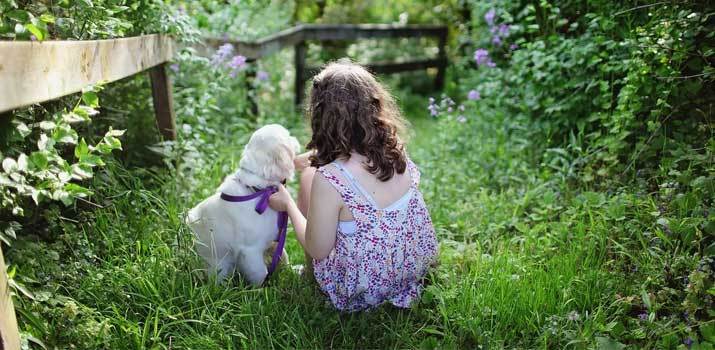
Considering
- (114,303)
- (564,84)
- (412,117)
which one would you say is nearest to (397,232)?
(114,303)

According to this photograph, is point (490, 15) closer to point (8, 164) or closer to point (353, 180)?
point (353, 180)

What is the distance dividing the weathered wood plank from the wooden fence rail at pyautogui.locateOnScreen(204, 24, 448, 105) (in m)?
2.16

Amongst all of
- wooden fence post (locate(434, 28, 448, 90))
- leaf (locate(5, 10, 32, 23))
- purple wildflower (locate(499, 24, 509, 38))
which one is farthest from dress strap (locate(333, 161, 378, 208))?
wooden fence post (locate(434, 28, 448, 90))

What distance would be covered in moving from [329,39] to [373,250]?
581cm

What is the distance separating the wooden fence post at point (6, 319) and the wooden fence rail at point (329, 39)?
10.8ft

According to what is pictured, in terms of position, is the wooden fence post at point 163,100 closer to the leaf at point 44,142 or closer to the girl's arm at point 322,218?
the girl's arm at point 322,218

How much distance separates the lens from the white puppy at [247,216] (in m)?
2.85

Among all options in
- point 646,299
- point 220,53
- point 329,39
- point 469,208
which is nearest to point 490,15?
point 469,208

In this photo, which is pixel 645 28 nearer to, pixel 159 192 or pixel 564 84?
pixel 564 84

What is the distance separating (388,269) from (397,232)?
6.8 inches

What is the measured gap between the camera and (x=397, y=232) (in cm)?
275

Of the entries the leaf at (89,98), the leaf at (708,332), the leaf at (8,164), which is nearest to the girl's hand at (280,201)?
the leaf at (89,98)

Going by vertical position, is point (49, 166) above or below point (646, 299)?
above

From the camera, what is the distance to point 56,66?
2053 millimetres
